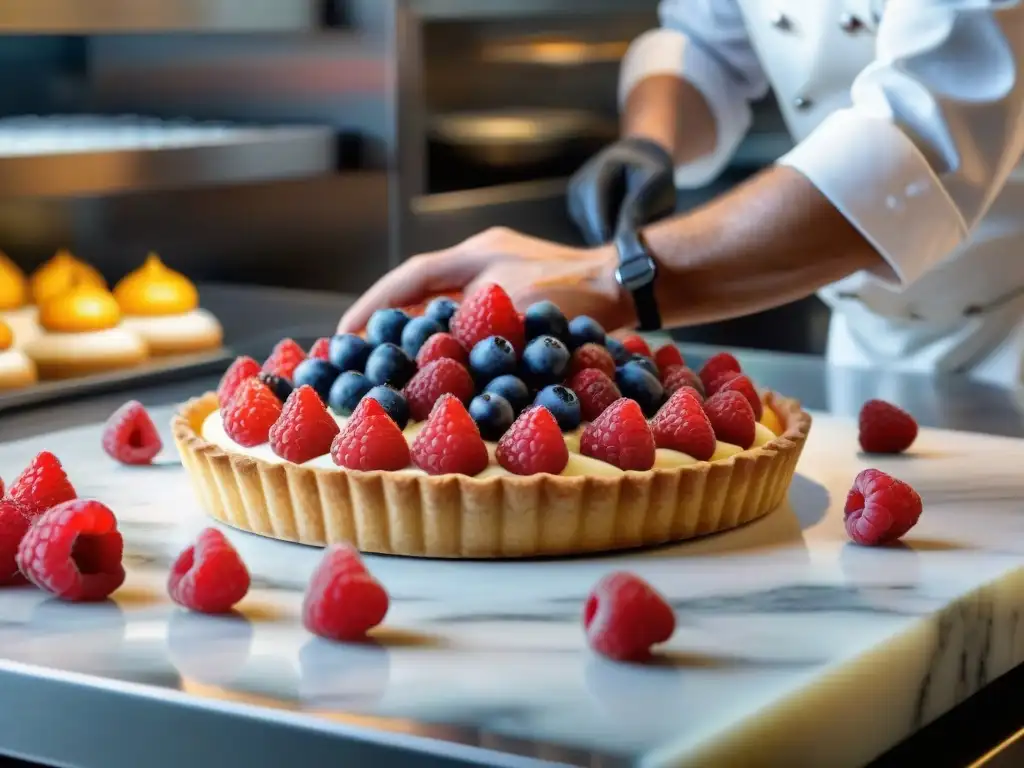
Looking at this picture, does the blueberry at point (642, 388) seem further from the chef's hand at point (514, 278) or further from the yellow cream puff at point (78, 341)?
the yellow cream puff at point (78, 341)

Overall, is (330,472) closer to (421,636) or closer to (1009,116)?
(421,636)

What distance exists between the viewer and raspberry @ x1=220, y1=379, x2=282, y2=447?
1.38 metres

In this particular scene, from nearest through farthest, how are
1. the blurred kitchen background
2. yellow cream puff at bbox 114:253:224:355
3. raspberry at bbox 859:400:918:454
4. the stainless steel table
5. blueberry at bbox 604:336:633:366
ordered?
the stainless steel table → blueberry at bbox 604:336:633:366 → raspberry at bbox 859:400:918:454 → yellow cream puff at bbox 114:253:224:355 → the blurred kitchen background

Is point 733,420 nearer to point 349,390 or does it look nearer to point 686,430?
point 686,430

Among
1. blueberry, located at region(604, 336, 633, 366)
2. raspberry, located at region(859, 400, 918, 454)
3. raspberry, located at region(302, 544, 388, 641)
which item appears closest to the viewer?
raspberry, located at region(302, 544, 388, 641)

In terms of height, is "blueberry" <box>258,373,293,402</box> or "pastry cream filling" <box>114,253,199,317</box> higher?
"blueberry" <box>258,373,293,402</box>

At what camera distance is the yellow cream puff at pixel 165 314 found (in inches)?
91.0

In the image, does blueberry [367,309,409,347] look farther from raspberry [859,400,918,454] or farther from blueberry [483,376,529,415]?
raspberry [859,400,918,454]

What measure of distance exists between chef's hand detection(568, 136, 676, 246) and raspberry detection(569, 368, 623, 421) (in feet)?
1.81

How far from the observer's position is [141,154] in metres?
2.17

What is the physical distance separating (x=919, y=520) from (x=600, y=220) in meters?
0.69

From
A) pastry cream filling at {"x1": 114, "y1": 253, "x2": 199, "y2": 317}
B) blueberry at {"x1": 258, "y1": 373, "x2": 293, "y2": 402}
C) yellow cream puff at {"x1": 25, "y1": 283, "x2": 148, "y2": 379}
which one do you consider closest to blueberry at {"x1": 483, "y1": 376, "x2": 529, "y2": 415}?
blueberry at {"x1": 258, "y1": 373, "x2": 293, "y2": 402}

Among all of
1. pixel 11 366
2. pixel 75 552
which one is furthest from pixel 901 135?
pixel 11 366

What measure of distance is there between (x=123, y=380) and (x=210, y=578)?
0.97 m
